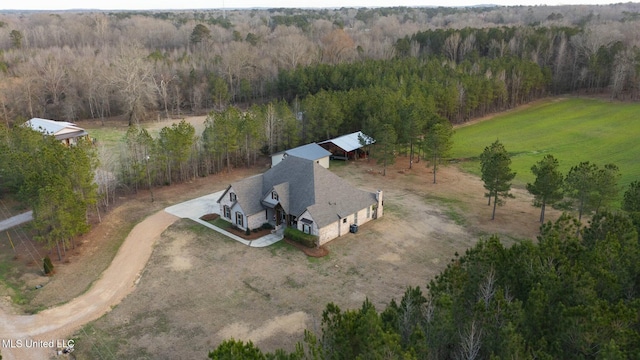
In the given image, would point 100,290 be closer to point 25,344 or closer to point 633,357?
point 25,344

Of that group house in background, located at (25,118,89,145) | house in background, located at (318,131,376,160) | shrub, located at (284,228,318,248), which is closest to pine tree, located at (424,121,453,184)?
house in background, located at (318,131,376,160)

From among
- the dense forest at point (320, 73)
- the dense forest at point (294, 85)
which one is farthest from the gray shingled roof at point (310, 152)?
the dense forest at point (320, 73)

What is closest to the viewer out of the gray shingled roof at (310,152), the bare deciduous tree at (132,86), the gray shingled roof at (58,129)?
the gray shingled roof at (310,152)

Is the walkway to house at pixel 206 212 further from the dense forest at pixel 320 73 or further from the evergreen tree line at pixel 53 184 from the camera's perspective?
the dense forest at pixel 320 73

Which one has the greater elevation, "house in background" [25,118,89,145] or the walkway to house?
"house in background" [25,118,89,145]

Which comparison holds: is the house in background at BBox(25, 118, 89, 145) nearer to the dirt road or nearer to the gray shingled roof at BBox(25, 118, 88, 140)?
the gray shingled roof at BBox(25, 118, 88, 140)

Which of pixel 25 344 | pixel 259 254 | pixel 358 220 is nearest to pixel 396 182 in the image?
pixel 358 220

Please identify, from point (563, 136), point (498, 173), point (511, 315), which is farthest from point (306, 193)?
point (563, 136)
